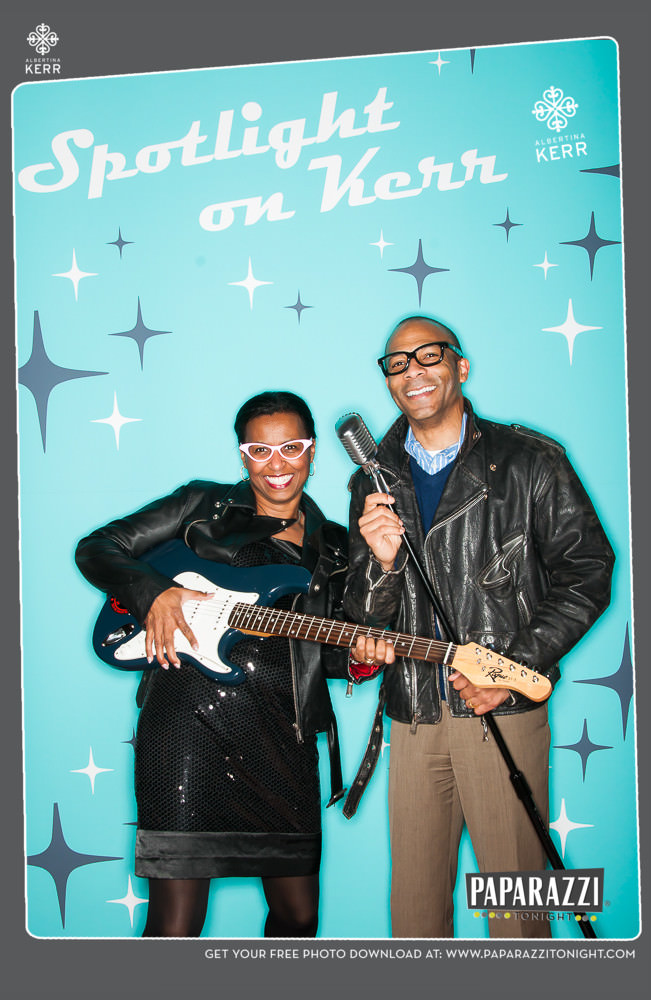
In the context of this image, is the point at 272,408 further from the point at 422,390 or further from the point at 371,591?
the point at 371,591

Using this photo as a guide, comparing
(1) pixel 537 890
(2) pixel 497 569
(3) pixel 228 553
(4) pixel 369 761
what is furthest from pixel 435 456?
(1) pixel 537 890

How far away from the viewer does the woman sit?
11.1 feet

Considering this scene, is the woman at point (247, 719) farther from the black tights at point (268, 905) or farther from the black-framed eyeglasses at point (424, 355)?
the black-framed eyeglasses at point (424, 355)

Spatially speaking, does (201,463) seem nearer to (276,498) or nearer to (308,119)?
(276,498)

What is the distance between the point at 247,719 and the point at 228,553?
26.6 inches

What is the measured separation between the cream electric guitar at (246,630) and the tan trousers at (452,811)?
0.25 meters

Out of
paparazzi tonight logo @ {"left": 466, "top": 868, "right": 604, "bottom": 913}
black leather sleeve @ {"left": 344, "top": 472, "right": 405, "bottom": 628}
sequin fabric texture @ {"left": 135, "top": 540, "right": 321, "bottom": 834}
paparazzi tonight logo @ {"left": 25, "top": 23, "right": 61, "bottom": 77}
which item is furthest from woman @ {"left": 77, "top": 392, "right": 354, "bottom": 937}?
paparazzi tonight logo @ {"left": 25, "top": 23, "right": 61, "bottom": 77}

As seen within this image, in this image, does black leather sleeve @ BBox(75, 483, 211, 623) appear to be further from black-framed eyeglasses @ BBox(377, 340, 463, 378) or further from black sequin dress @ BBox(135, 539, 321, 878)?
black-framed eyeglasses @ BBox(377, 340, 463, 378)

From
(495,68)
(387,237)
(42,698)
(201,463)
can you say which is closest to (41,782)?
(42,698)

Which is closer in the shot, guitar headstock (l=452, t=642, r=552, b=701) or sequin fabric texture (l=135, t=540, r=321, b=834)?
guitar headstock (l=452, t=642, r=552, b=701)

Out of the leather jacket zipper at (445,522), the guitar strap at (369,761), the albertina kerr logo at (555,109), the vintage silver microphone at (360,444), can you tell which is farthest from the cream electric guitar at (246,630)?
the albertina kerr logo at (555,109)

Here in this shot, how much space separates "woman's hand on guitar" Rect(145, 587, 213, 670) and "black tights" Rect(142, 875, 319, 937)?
938 millimetres

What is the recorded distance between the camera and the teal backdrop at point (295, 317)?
137 inches

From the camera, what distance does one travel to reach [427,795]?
10.9 ft
